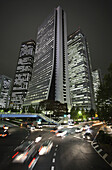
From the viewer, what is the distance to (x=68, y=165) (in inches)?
345

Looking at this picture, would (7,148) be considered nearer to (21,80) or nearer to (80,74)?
(80,74)

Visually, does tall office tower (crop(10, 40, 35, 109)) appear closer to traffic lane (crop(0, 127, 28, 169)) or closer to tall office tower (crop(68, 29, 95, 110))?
tall office tower (crop(68, 29, 95, 110))

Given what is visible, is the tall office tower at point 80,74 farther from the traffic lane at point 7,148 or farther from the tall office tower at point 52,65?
the traffic lane at point 7,148

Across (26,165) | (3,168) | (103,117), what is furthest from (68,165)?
(103,117)

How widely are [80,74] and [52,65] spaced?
51.7m

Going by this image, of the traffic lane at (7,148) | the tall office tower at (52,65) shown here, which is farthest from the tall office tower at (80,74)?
the traffic lane at (7,148)

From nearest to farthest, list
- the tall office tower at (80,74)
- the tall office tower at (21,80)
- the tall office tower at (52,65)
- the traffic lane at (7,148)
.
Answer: the traffic lane at (7,148) → the tall office tower at (52,65) → the tall office tower at (80,74) → the tall office tower at (21,80)

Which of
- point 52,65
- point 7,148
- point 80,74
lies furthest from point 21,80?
point 7,148

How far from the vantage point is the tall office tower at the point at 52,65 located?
12441 centimetres

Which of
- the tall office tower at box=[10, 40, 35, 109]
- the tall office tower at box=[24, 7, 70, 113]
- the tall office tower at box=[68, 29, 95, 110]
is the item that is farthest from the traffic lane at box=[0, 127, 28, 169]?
the tall office tower at box=[10, 40, 35, 109]

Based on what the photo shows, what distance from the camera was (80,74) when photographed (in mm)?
157500

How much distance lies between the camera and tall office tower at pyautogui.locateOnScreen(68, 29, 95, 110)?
5610 inches

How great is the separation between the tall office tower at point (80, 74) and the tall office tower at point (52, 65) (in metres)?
29.8

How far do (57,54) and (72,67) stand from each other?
4748 centimetres
